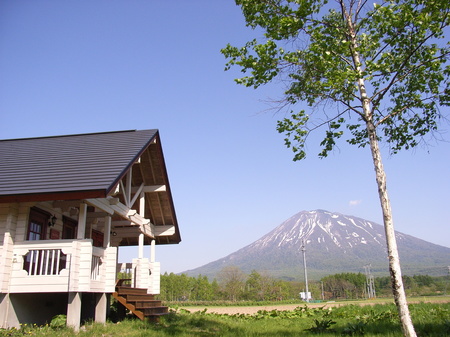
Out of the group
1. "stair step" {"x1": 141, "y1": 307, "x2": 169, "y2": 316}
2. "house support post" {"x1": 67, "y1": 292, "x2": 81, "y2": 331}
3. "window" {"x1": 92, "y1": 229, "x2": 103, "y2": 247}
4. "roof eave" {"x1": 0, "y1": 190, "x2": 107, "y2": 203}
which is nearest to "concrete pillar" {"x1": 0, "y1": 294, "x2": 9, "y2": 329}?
"house support post" {"x1": 67, "y1": 292, "x2": 81, "y2": 331}

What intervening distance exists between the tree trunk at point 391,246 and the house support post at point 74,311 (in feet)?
23.8

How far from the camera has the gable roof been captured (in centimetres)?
952

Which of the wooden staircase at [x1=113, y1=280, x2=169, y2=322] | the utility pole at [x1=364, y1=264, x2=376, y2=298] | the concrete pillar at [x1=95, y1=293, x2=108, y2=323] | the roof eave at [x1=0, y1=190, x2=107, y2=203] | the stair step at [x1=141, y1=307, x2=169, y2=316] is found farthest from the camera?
the utility pole at [x1=364, y1=264, x2=376, y2=298]

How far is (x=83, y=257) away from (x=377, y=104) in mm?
7916

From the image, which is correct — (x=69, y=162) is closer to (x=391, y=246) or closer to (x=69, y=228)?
(x=69, y=228)

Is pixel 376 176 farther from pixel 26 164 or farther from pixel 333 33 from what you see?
pixel 26 164

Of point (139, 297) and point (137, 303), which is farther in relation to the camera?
point (139, 297)

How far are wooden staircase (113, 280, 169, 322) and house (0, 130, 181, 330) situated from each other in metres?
0.09

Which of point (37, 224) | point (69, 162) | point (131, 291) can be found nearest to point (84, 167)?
point (69, 162)

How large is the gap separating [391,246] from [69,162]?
29.0ft

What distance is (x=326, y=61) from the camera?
8.27 metres

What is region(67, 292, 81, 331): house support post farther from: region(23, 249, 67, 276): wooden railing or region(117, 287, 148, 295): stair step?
region(117, 287, 148, 295): stair step

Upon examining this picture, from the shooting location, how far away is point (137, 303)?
12.2 meters

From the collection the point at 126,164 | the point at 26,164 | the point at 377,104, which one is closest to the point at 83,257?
the point at 126,164
